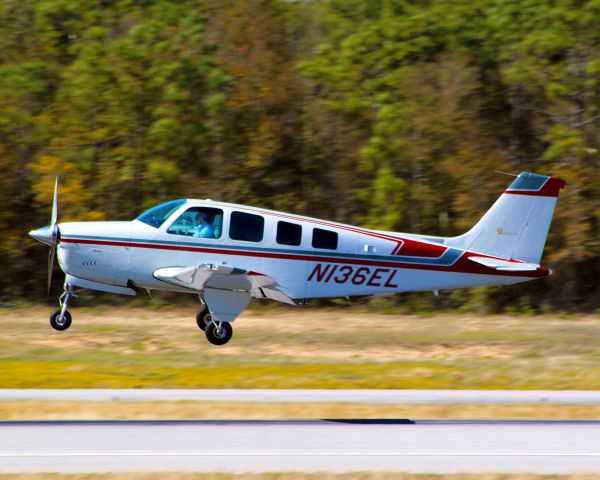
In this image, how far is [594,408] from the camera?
1131 centimetres

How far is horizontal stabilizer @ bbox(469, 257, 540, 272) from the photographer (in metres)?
14.7

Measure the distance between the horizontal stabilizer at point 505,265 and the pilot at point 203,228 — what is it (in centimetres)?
430

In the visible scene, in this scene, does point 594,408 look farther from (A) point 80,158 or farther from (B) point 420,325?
(A) point 80,158

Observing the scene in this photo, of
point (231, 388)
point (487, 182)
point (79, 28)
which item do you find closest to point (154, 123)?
point (79, 28)

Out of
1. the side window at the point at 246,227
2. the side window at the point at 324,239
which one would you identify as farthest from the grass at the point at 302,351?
the side window at the point at 246,227

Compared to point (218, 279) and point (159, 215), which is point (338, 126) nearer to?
point (159, 215)

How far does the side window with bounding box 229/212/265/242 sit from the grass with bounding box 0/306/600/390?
2083 millimetres

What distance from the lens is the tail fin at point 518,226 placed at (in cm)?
1498

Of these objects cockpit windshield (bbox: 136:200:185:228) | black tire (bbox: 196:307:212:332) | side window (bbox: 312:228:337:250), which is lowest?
black tire (bbox: 196:307:212:332)

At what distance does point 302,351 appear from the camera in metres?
16.2

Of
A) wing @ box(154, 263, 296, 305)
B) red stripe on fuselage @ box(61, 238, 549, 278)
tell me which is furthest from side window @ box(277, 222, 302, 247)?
wing @ box(154, 263, 296, 305)

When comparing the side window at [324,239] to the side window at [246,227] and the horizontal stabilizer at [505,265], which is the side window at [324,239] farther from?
the horizontal stabilizer at [505,265]

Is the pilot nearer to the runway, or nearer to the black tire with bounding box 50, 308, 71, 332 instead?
the black tire with bounding box 50, 308, 71, 332

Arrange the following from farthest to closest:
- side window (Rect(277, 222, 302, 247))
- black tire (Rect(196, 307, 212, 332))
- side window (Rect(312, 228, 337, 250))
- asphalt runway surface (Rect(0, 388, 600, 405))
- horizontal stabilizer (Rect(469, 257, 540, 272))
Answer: black tire (Rect(196, 307, 212, 332)) < horizontal stabilizer (Rect(469, 257, 540, 272)) < side window (Rect(312, 228, 337, 250)) < side window (Rect(277, 222, 302, 247)) < asphalt runway surface (Rect(0, 388, 600, 405))
